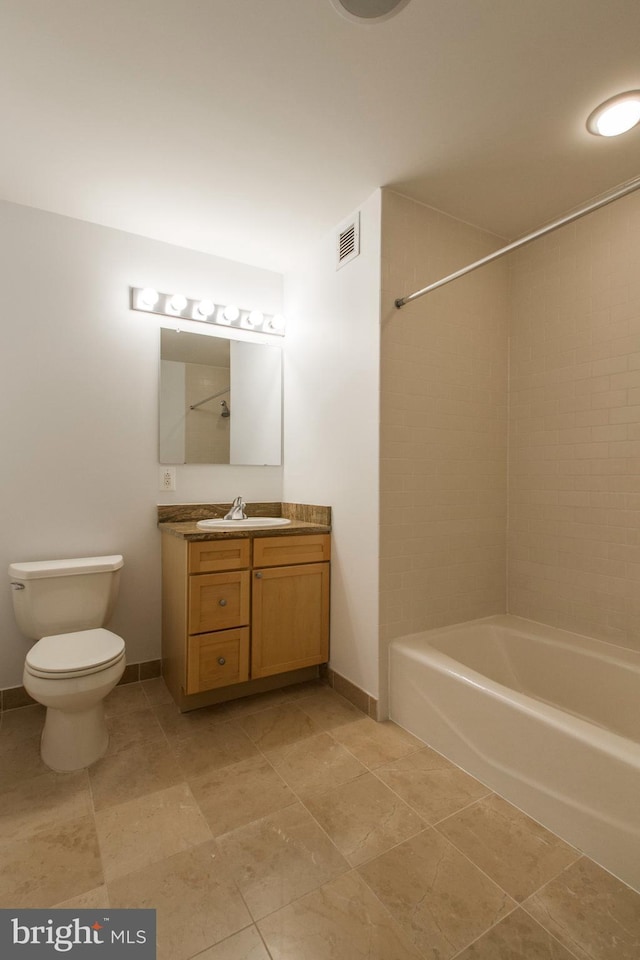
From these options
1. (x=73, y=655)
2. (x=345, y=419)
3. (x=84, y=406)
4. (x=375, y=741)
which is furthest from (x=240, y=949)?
(x=84, y=406)

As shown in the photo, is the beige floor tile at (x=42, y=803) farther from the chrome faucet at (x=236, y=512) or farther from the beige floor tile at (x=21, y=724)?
the chrome faucet at (x=236, y=512)

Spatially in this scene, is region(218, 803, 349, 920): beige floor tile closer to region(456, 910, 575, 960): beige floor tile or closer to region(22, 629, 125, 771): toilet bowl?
region(456, 910, 575, 960): beige floor tile

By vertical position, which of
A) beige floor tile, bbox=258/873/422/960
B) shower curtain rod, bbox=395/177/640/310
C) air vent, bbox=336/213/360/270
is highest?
air vent, bbox=336/213/360/270

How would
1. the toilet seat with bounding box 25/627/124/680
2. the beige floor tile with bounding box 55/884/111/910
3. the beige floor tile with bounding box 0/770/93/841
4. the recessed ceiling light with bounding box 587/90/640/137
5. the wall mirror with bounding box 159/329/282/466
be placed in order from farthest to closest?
the wall mirror with bounding box 159/329/282/466 → the toilet seat with bounding box 25/627/124/680 → the recessed ceiling light with bounding box 587/90/640/137 → the beige floor tile with bounding box 0/770/93/841 → the beige floor tile with bounding box 55/884/111/910

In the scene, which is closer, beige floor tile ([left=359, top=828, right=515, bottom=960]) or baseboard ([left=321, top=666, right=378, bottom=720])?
beige floor tile ([left=359, top=828, right=515, bottom=960])

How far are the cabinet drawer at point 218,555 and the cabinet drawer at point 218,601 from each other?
3 cm

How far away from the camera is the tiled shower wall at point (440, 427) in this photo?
82.6 inches

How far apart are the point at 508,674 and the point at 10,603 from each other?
2.42 meters

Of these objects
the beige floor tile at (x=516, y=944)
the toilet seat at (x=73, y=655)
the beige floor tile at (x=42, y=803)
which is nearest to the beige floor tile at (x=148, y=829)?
the beige floor tile at (x=42, y=803)

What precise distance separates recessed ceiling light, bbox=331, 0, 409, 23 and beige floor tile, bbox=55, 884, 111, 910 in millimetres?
2453

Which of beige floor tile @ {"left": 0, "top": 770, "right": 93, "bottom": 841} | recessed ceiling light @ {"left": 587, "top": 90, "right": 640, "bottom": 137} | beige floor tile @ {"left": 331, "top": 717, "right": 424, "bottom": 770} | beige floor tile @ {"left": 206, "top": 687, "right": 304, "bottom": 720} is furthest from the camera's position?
beige floor tile @ {"left": 206, "top": 687, "right": 304, "bottom": 720}

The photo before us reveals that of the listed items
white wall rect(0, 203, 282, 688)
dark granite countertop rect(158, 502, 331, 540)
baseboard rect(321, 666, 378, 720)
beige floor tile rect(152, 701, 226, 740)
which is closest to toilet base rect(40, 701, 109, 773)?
beige floor tile rect(152, 701, 226, 740)

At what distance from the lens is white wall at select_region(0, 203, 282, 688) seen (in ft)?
7.23

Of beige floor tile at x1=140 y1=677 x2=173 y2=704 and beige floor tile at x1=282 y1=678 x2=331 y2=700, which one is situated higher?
beige floor tile at x1=282 y1=678 x2=331 y2=700
